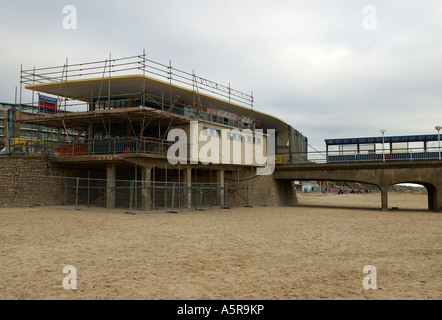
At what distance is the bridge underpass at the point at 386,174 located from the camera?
29.3 meters

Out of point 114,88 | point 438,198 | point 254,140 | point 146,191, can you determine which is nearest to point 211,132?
point 254,140

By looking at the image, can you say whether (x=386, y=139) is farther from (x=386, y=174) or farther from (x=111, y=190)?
(x=111, y=190)

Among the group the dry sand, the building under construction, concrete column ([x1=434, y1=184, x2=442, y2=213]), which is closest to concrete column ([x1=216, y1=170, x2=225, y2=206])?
the building under construction

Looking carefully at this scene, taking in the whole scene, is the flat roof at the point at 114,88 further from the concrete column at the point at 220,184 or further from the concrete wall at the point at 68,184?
the concrete column at the point at 220,184

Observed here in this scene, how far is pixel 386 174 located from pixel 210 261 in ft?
81.8

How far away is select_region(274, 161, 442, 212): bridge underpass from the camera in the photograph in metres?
29.3

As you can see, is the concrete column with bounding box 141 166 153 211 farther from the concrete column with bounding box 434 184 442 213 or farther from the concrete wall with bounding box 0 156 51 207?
the concrete column with bounding box 434 184 442 213

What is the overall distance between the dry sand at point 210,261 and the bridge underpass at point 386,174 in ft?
46.6

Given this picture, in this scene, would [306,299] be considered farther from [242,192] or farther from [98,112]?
[242,192]

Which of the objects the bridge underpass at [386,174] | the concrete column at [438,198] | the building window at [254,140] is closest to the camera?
the concrete column at [438,198]

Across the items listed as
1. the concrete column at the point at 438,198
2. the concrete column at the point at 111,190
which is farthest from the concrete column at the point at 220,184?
the concrete column at the point at 438,198

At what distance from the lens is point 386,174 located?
30672 millimetres

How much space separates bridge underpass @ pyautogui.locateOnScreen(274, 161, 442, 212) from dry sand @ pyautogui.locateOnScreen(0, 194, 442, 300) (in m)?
14.2
